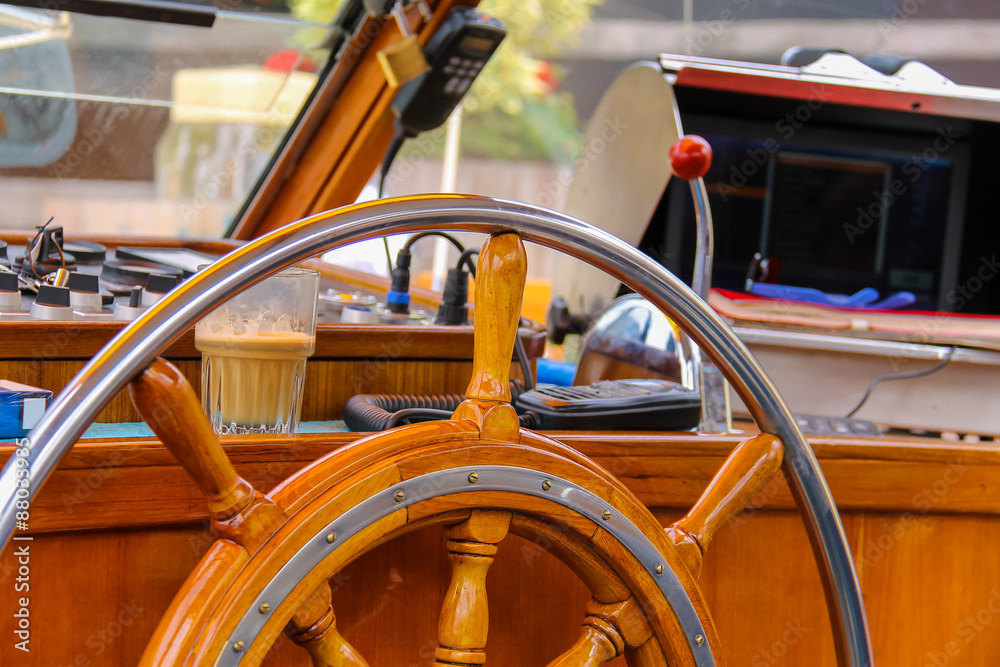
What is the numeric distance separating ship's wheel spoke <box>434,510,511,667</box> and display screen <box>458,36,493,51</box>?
1.42 meters

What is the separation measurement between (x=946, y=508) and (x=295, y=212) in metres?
1.73

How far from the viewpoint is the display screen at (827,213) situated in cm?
202

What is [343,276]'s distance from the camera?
1.73m

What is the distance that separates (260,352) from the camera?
752 millimetres

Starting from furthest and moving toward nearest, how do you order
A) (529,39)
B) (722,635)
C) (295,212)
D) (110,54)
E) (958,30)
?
(529,39), (958,30), (295,212), (110,54), (722,635)

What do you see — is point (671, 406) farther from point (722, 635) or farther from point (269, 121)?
point (269, 121)

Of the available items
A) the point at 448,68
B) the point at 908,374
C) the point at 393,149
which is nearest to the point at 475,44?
the point at 448,68

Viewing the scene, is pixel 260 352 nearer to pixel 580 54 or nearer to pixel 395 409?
pixel 395 409

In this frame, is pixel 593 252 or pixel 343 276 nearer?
pixel 593 252

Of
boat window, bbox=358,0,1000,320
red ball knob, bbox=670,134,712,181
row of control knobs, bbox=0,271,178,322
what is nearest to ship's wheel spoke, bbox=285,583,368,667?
row of control knobs, bbox=0,271,178,322

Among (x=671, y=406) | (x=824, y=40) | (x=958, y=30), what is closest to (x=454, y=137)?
(x=824, y=40)

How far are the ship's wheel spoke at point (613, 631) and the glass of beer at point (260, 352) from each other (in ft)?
1.09

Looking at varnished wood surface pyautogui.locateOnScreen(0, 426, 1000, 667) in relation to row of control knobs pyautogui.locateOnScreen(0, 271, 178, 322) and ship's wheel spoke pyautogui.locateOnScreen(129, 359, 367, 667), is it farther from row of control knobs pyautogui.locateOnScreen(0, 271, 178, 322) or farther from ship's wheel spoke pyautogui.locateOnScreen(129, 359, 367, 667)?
row of control knobs pyautogui.locateOnScreen(0, 271, 178, 322)

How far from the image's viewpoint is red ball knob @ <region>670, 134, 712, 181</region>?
1.10 m
